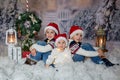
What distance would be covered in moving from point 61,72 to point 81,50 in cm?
33

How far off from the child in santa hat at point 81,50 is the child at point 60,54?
8 cm

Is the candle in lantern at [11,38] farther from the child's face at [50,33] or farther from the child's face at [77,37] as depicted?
the child's face at [77,37]

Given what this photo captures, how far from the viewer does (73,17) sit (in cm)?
334

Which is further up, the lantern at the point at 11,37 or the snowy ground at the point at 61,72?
the lantern at the point at 11,37

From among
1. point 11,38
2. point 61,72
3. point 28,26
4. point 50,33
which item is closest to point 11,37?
point 11,38

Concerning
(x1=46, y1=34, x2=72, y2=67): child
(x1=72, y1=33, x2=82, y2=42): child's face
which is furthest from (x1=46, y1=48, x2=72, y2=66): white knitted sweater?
(x1=72, y1=33, x2=82, y2=42): child's face

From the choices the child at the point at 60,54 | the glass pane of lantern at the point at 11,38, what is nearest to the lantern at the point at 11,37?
the glass pane of lantern at the point at 11,38

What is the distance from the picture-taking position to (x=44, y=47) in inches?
95.7

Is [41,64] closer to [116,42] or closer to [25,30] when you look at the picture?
[25,30]

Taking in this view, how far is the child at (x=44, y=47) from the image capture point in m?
2.43

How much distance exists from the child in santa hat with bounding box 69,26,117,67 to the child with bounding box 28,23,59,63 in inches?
5.9

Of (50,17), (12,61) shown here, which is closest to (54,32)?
(12,61)

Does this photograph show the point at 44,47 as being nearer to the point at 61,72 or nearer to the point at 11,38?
the point at 61,72

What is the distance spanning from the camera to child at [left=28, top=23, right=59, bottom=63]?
2427mm
